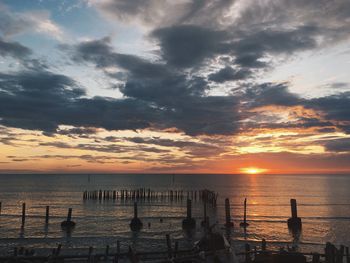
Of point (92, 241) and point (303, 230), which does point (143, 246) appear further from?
point (303, 230)

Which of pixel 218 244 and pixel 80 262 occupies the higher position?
pixel 218 244

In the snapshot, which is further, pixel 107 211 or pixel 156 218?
pixel 107 211

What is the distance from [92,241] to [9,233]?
12.5 meters

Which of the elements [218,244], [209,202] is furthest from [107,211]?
[218,244]

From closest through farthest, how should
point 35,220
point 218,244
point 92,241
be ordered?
1. point 218,244
2. point 92,241
3. point 35,220

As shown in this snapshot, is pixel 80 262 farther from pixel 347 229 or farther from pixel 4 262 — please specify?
pixel 347 229

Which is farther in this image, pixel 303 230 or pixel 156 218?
pixel 156 218

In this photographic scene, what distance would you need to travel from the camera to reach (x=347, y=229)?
45250 mm

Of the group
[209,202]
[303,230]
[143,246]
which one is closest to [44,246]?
[143,246]

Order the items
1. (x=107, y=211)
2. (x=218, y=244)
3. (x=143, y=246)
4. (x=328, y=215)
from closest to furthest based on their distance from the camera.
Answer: (x=218, y=244), (x=143, y=246), (x=328, y=215), (x=107, y=211)

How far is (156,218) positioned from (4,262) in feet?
124

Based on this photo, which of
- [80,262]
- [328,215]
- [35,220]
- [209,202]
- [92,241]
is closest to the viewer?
[80,262]

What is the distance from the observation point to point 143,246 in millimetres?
33719

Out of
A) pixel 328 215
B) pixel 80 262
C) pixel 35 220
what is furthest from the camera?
pixel 328 215
